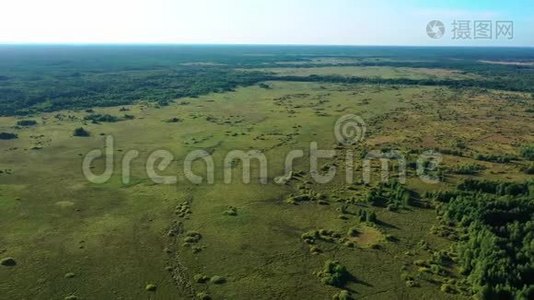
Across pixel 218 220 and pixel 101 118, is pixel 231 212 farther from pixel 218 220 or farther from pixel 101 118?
pixel 101 118

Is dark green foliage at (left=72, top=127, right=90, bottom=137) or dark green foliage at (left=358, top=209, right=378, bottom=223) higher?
dark green foliage at (left=72, top=127, right=90, bottom=137)

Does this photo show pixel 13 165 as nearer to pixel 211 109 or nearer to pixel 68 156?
pixel 68 156

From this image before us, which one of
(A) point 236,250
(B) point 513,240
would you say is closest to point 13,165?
(A) point 236,250

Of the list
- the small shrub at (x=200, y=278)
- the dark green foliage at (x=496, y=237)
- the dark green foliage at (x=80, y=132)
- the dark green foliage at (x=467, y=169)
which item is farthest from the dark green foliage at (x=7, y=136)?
the dark green foliage at (x=496, y=237)

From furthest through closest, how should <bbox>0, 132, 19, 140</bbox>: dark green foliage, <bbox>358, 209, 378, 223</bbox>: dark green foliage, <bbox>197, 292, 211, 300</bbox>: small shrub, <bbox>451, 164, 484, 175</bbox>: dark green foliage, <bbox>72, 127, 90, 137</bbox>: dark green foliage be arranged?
<bbox>72, 127, 90, 137</bbox>: dark green foliage, <bbox>0, 132, 19, 140</bbox>: dark green foliage, <bbox>451, 164, 484, 175</bbox>: dark green foliage, <bbox>358, 209, 378, 223</bbox>: dark green foliage, <bbox>197, 292, 211, 300</bbox>: small shrub

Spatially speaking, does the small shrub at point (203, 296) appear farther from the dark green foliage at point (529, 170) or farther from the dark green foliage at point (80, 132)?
the dark green foliage at point (80, 132)

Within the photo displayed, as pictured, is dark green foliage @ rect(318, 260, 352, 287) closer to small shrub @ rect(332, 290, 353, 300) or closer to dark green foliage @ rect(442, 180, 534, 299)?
small shrub @ rect(332, 290, 353, 300)

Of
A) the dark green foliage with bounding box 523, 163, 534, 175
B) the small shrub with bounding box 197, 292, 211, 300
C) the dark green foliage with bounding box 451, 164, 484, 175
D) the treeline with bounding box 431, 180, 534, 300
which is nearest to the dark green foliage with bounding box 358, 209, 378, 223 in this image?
the treeline with bounding box 431, 180, 534, 300

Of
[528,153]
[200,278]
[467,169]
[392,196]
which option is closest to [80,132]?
[392,196]
